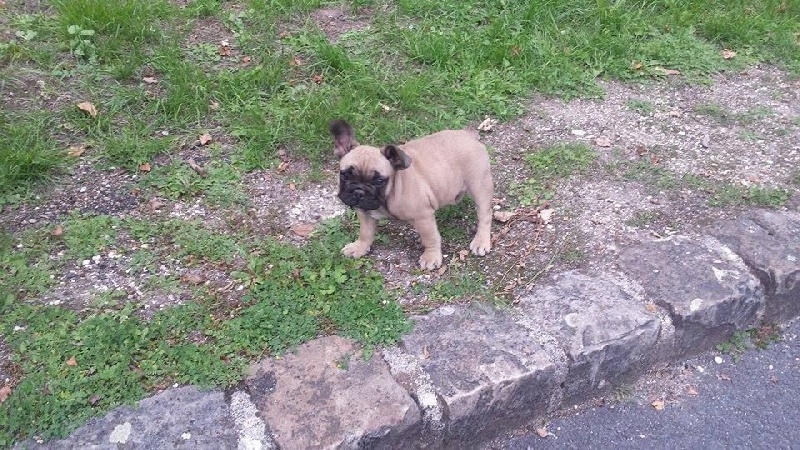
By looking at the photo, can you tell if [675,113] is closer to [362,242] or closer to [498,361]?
[362,242]

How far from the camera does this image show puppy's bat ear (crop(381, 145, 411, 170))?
379 centimetres

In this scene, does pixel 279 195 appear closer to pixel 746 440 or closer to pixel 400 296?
pixel 400 296

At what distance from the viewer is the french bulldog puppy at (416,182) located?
12.6 feet

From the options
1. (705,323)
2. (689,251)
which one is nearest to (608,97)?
(689,251)

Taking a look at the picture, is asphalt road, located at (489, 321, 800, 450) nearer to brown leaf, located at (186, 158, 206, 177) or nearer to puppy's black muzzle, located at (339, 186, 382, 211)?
puppy's black muzzle, located at (339, 186, 382, 211)

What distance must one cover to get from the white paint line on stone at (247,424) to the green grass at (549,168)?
2393 mm

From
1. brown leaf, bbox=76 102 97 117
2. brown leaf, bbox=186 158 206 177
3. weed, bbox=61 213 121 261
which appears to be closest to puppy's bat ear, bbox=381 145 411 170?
brown leaf, bbox=186 158 206 177

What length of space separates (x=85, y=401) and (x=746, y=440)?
337 centimetres

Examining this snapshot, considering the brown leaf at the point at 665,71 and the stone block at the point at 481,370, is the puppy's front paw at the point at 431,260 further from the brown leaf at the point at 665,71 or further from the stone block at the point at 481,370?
the brown leaf at the point at 665,71

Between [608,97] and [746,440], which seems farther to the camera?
[608,97]

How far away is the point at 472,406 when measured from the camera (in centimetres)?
348

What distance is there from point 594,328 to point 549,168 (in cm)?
167

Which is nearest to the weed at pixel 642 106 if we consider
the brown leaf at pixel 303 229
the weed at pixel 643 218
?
the weed at pixel 643 218

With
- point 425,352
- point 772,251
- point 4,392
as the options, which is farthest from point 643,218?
point 4,392
